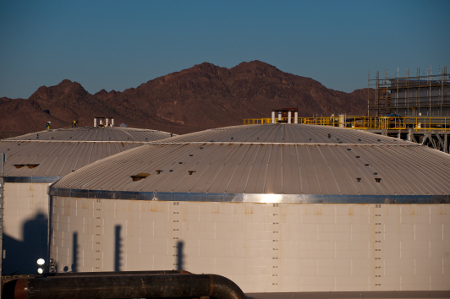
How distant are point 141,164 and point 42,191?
48.0 feet

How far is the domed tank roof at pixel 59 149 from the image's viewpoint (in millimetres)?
46031

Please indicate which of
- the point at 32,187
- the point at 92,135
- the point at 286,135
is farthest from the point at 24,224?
the point at 286,135

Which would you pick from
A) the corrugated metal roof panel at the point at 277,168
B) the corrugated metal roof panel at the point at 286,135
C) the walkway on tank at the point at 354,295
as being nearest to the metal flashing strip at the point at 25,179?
the corrugated metal roof panel at the point at 277,168

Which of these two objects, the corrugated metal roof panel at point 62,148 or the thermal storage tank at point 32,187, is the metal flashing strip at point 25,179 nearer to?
the thermal storage tank at point 32,187

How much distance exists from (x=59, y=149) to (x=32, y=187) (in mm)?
6372

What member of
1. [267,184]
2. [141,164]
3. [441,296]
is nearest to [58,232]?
[141,164]

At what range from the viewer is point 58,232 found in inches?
1255

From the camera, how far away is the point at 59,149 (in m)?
50.8

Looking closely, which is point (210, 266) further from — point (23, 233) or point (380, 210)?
point (23, 233)

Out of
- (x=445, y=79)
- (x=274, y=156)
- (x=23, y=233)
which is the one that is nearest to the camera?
(x=274, y=156)

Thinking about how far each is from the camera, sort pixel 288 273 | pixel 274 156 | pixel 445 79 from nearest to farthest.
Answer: pixel 288 273
pixel 274 156
pixel 445 79

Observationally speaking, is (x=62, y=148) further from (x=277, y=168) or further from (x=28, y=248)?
(x=277, y=168)

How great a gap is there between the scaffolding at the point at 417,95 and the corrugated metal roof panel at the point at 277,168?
43.2 m

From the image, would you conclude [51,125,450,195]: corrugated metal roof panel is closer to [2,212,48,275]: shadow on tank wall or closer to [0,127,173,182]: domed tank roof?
[2,212,48,275]: shadow on tank wall
